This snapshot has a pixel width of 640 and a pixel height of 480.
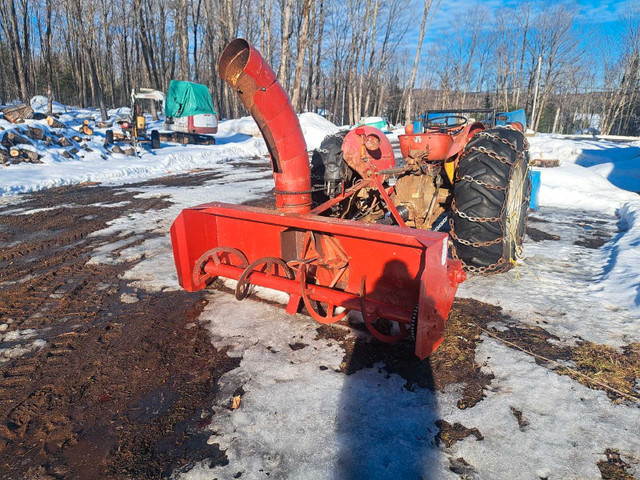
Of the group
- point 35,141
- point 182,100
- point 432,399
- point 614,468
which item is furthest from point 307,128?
point 614,468

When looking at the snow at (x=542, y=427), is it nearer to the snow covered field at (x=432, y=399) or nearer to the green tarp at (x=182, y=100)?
the snow covered field at (x=432, y=399)

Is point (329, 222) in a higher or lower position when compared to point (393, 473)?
higher

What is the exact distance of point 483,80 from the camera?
47562mm

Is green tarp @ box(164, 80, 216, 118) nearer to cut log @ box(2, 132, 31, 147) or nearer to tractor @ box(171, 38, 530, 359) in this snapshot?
cut log @ box(2, 132, 31, 147)

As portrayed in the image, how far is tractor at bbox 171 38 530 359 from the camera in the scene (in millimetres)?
2713

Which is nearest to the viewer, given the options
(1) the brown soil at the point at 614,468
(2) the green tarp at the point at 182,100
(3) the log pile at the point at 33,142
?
(1) the brown soil at the point at 614,468

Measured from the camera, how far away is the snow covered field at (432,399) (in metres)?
1.91

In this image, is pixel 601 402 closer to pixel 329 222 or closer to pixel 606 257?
pixel 329 222

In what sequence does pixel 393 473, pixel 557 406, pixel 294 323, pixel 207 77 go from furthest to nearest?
pixel 207 77, pixel 294 323, pixel 557 406, pixel 393 473

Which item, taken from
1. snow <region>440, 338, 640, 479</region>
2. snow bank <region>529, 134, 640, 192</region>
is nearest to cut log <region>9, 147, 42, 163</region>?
snow <region>440, 338, 640, 479</region>

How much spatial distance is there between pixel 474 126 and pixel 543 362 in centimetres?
271

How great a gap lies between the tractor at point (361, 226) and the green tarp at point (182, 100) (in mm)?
16626

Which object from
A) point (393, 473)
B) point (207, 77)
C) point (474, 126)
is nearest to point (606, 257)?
point (474, 126)

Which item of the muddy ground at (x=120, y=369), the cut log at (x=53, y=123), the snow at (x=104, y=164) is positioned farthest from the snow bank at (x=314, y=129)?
the muddy ground at (x=120, y=369)
